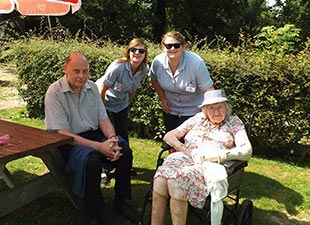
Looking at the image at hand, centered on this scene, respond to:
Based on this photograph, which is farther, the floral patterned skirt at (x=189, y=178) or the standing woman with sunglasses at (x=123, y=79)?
the standing woman with sunglasses at (x=123, y=79)

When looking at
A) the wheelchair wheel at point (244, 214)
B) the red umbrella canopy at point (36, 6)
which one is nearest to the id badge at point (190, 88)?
the wheelchair wheel at point (244, 214)

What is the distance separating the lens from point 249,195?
12.7ft

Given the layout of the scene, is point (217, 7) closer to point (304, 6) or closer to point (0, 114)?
point (304, 6)

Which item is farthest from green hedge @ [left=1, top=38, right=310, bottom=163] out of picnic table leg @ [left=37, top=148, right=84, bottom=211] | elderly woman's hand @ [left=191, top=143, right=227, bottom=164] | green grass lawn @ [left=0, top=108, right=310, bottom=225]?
picnic table leg @ [left=37, top=148, right=84, bottom=211]

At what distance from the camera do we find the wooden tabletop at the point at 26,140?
250 cm

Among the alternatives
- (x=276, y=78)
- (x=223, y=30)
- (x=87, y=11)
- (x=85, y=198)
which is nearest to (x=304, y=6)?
(x=223, y=30)

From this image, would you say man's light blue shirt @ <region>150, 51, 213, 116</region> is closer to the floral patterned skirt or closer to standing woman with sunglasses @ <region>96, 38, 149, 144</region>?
standing woman with sunglasses @ <region>96, 38, 149, 144</region>

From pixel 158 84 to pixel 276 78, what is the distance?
1842 mm

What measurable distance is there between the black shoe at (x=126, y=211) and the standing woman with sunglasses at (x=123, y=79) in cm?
93

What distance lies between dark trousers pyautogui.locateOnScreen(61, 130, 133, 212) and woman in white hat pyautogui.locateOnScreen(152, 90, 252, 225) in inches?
17.2

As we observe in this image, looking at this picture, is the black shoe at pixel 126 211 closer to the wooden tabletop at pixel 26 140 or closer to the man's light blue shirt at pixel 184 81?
the wooden tabletop at pixel 26 140

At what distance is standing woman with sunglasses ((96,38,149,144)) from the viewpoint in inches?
138

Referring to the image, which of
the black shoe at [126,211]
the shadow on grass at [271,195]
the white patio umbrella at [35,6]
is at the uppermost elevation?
the white patio umbrella at [35,6]

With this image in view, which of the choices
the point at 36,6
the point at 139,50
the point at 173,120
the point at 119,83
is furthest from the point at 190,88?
the point at 36,6
